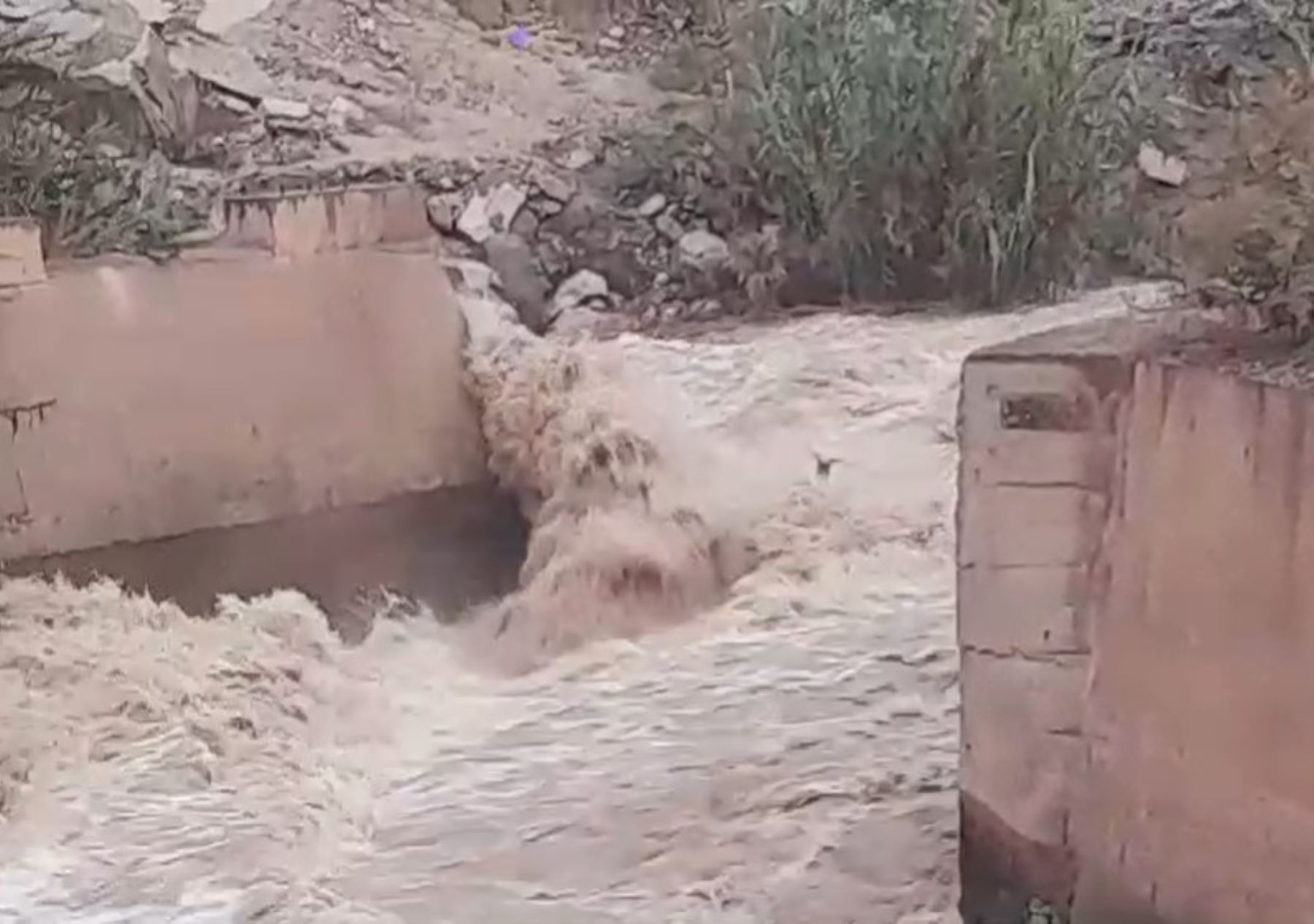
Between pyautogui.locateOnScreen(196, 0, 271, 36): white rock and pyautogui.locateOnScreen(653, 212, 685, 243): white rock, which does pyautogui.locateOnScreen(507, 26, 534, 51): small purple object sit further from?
pyautogui.locateOnScreen(653, 212, 685, 243): white rock

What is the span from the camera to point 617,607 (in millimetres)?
4062

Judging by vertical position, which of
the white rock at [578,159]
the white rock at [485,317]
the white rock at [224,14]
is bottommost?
the white rock at [485,317]

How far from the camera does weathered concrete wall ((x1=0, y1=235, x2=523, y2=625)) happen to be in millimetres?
4730

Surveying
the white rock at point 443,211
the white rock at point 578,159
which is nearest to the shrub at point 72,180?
the white rock at point 443,211

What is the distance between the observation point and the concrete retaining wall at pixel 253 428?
4.73 metres

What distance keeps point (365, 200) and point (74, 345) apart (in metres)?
0.89

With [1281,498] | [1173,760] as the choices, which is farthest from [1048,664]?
[1281,498]

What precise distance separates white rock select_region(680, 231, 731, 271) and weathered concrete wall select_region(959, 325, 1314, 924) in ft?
10.6

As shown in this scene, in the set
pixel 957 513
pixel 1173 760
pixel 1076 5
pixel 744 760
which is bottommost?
pixel 744 760

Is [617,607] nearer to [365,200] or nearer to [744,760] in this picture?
[744,760]

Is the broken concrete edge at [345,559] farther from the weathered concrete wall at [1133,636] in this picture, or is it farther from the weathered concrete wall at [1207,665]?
the weathered concrete wall at [1207,665]

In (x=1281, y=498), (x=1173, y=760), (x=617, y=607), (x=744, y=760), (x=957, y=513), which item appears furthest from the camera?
(x=617, y=607)

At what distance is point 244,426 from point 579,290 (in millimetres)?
1030

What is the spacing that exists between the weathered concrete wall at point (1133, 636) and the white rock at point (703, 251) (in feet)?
10.6
